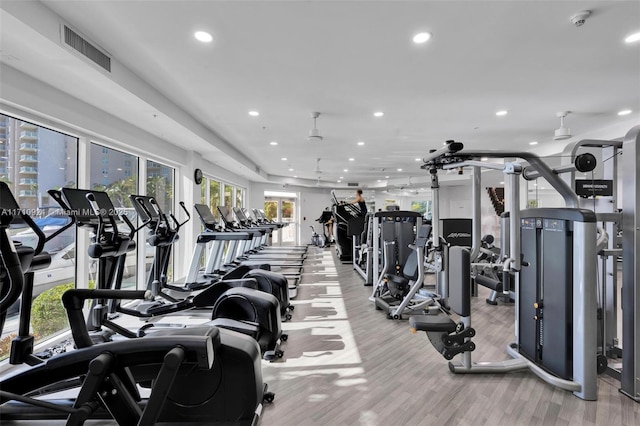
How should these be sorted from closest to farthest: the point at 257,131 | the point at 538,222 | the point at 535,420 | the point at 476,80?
the point at 535,420, the point at 538,222, the point at 476,80, the point at 257,131

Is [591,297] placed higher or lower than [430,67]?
lower

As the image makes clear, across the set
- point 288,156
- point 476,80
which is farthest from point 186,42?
point 288,156

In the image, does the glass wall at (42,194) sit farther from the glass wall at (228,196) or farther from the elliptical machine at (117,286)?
the glass wall at (228,196)

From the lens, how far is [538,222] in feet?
8.47

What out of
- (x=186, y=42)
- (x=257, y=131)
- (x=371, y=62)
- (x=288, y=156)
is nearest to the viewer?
(x=186, y=42)

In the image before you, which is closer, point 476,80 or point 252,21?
point 252,21

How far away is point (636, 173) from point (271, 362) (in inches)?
119

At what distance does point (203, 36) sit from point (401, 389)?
3.30 m

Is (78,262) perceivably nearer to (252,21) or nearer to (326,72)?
(252,21)

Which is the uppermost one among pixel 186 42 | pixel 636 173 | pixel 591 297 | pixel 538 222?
pixel 186 42

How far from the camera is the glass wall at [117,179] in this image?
4.24m

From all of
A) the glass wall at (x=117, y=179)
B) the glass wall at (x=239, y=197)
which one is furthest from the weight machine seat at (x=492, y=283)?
the glass wall at (x=239, y=197)

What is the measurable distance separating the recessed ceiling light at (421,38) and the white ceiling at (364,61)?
55 mm

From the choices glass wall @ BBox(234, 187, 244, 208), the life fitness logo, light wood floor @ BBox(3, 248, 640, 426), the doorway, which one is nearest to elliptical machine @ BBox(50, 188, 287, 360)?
light wood floor @ BBox(3, 248, 640, 426)
